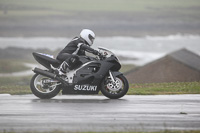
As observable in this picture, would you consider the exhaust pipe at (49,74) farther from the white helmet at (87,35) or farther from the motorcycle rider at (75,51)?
the white helmet at (87,35)

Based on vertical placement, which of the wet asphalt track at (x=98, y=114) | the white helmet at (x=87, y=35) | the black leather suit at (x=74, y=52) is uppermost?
the white helmet at (x=87, y=35)

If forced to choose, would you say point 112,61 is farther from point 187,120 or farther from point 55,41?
point 55,41

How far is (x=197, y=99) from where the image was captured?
13.3 meters

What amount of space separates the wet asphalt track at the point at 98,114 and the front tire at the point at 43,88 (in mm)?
206

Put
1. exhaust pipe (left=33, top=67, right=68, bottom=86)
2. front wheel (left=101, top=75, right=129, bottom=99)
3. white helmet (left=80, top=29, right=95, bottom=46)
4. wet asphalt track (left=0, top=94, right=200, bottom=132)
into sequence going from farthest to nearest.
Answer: white helmet (left=80, top=29, right=95, bottom=46) → front wheel (left=101, top=75, right=129, bottom=99) → exhaust pipe (left=33, top=67, right=68, bottom=86) → wet asphalt track (left=0, top=94, right=200, bottom=132)

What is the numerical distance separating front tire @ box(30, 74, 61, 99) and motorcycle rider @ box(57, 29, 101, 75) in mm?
435

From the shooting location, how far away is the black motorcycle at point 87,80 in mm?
13048

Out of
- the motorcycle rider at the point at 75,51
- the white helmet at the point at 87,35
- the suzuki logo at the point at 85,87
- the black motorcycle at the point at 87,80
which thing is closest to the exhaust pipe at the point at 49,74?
the black motorcycle at the point at 87,80

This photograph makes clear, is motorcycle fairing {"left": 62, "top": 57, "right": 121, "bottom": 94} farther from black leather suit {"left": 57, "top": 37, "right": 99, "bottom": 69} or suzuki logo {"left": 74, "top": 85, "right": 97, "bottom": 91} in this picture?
black leather suit {"left": 57, "top": 37, "right": 99, "bottom": 69}

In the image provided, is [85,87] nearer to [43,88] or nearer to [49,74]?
[49,74]

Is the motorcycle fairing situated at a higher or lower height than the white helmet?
lower

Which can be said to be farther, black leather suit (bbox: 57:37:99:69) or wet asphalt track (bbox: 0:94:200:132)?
black leather suit (bbox: 57:37:99:69)

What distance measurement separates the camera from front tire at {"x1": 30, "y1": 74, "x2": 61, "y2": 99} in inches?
518

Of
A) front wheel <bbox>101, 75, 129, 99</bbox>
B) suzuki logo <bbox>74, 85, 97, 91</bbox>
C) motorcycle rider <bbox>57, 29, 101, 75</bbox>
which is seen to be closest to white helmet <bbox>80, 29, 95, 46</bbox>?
motorcycle rider <bbox>57, 29, 101, 75</bbox>
